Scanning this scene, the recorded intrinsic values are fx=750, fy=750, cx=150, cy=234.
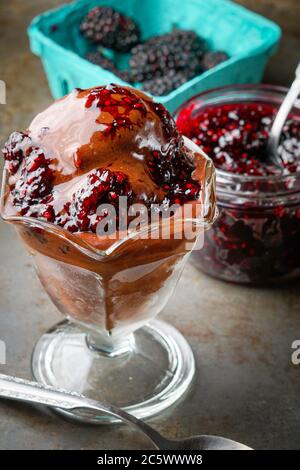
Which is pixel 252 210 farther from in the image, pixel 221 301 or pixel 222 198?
pixel 221 301

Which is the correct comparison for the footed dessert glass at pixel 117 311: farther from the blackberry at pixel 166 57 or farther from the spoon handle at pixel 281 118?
the blackberry at pixel 166 57

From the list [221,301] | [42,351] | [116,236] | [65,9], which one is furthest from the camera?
[65,9]

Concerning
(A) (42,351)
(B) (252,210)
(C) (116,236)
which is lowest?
(A) (42,351)

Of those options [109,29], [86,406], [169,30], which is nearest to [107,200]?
[86,406]

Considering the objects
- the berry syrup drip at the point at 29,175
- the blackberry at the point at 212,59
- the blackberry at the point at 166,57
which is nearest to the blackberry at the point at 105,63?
the blackberry at the point at 166,57

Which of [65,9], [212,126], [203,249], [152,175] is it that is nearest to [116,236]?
[152,175]
